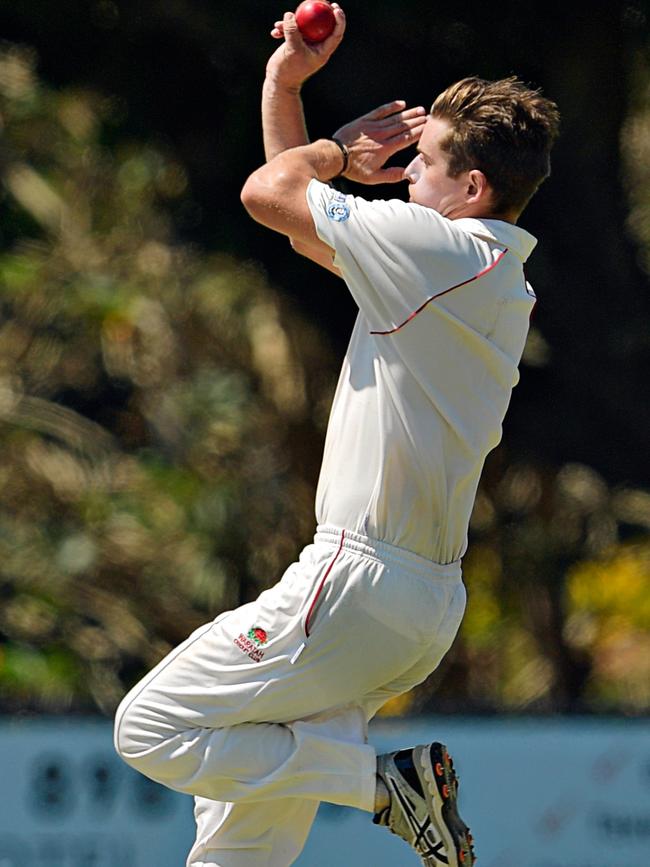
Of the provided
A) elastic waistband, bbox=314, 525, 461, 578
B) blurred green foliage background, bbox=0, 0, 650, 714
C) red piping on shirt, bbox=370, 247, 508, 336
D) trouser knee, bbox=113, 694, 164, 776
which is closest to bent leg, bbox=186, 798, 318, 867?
trouser knee, bbox=113, 694, 164, 776

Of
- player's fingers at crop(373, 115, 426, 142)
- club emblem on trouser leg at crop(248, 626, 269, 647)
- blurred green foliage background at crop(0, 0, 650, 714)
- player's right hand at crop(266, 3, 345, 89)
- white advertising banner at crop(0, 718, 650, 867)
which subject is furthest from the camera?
blurred green foliage background at crop(0, 0, 650, 714)

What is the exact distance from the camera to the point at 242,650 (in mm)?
3559

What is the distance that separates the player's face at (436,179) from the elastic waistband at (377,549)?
69 centimetres

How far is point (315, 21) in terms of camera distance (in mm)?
3631

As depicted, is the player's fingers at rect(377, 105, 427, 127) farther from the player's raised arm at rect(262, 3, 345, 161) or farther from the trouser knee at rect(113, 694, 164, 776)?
the trouser knee at rect(113, 694, 164, 776)

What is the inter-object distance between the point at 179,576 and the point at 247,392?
122 centimetres

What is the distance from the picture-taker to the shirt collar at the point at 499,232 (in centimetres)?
349

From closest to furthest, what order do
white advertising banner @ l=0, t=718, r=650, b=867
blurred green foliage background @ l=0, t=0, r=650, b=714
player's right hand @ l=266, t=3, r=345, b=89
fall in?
1. player's right hand @ l=266, t=3, r=345, b=89
2. white advertising banner @ l=0, t=718, r=650, b=867
3. blurred green foliage background @ l=0, t=0, r=650, b=714

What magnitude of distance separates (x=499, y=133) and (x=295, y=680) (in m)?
1.19

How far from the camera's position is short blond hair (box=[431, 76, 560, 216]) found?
137 inches

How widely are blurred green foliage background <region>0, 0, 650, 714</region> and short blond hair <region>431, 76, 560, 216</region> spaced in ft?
16.9

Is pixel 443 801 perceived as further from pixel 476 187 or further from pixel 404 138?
pixel 404 138

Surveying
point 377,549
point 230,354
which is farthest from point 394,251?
point 230,354

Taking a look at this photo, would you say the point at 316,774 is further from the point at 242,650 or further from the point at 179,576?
the point at 179,576
